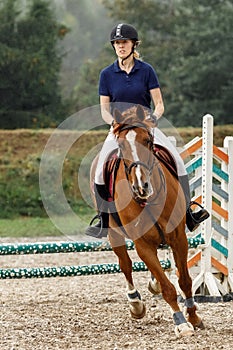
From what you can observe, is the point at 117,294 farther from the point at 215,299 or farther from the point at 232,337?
the point at 232,337

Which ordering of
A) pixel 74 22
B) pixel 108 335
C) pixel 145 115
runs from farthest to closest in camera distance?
pixel 74 22 → pixel 108 335 → pixel 145 115

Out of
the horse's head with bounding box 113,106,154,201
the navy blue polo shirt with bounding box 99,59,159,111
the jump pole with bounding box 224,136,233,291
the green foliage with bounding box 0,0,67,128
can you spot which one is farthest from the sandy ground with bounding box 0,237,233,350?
the green foliage with bounding box 0,0,67,128

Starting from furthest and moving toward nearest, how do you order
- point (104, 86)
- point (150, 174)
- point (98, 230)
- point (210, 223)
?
1. point (210, 223)
2. point (98, 230)
3. point (104, 86)
4. point (150, 174)

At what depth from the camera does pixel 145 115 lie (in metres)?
6.21

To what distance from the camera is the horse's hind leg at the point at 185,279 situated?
6.65m

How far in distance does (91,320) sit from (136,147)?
83.4 inches

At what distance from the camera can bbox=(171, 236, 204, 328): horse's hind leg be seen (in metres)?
6.65

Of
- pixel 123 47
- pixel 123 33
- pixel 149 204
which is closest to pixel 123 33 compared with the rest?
pixel 123 33

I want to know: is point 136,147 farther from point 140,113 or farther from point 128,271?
point 128,271

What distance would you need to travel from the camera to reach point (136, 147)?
238 inches

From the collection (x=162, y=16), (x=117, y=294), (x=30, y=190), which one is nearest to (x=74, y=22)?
(x=162, y=16)

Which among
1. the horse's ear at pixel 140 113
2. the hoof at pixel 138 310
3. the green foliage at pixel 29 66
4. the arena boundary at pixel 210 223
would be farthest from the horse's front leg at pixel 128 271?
the green foliage at pixel 29 66

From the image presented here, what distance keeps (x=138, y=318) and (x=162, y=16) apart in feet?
106

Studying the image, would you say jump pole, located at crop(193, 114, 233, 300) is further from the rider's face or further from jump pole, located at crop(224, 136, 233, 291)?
the rider's face
